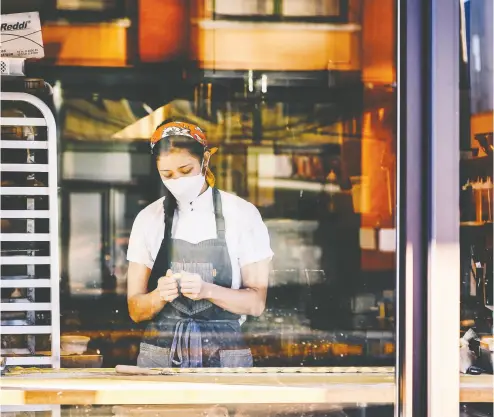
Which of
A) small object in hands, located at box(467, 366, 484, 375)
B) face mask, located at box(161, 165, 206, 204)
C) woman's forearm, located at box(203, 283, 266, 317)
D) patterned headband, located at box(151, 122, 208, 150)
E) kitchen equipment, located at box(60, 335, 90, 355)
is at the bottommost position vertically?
kitchen equipment, located at box(60, 335, 90, 355)

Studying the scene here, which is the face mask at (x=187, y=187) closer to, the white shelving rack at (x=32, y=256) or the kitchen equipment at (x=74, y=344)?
the white shelving rack at (x=32, y=256)

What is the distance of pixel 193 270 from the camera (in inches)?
118

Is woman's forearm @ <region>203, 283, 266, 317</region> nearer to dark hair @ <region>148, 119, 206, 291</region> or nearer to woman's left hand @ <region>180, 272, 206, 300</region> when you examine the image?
woman's left hand @ <region>180, 272, 206, 300</region>

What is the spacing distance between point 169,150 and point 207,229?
43cm

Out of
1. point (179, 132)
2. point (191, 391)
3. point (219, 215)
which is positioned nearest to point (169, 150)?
point (179, 132)

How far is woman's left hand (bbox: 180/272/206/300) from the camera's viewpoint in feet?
9.77

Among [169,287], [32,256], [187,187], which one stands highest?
[187,187]

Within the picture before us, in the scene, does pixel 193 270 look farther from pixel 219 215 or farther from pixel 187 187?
pixel 187 187

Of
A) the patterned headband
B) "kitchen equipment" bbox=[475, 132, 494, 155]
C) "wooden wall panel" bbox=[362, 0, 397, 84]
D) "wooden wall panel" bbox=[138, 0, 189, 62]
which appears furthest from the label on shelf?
"kitchen equipment" bbox=[475, 132, 494, 155]

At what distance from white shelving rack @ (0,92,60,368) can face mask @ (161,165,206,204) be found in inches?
22.1

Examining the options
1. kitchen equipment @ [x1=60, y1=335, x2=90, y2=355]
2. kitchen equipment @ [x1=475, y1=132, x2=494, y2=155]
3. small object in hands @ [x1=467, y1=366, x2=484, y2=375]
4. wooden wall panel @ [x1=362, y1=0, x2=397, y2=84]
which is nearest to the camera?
small object in hands @ [x1=467, y1=366, x2=484, y2=375]

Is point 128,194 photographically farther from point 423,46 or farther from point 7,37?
point 423,46

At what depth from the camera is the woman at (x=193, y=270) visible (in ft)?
9.76

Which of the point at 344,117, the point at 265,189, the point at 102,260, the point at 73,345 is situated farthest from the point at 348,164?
the point at 73,345
